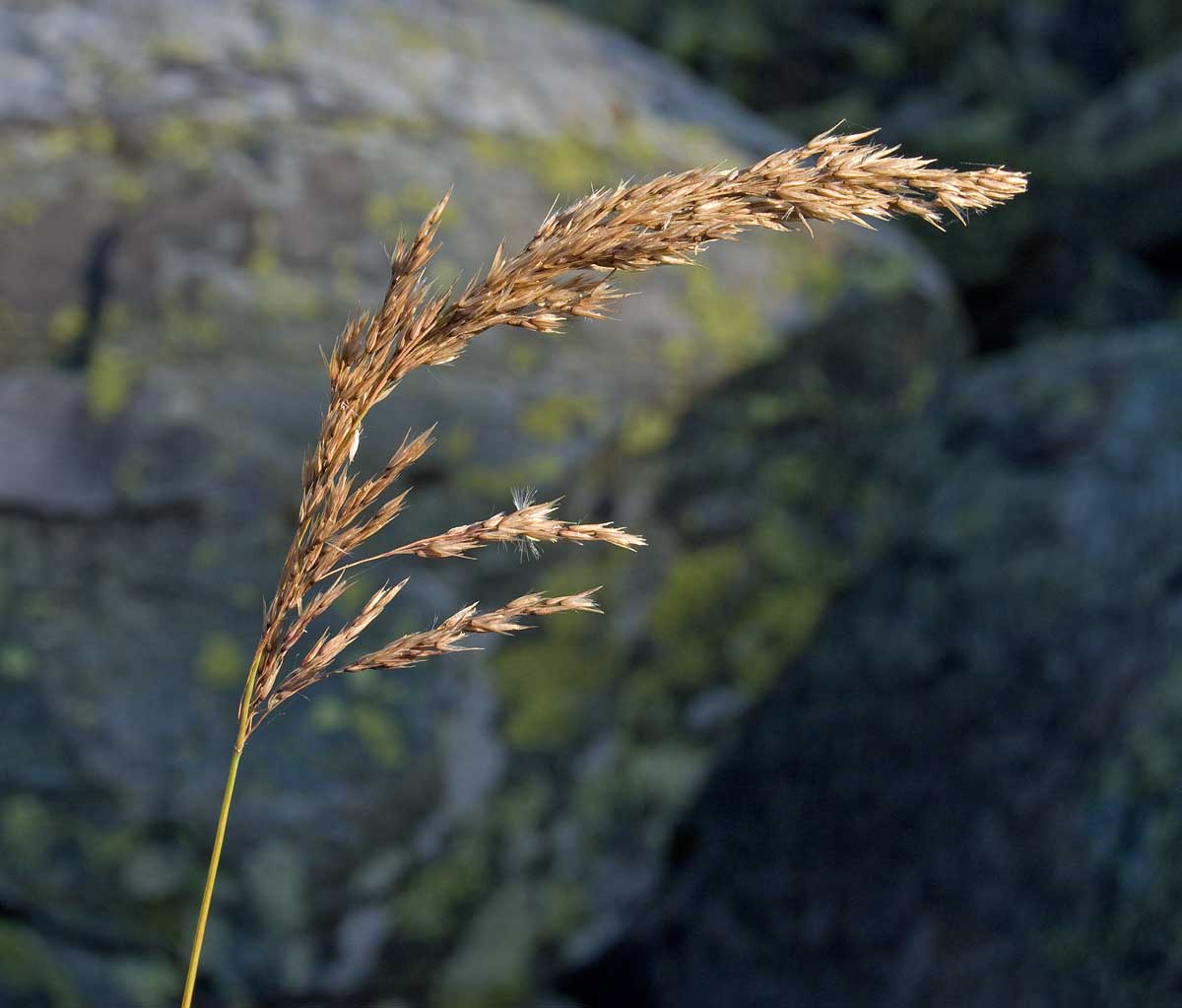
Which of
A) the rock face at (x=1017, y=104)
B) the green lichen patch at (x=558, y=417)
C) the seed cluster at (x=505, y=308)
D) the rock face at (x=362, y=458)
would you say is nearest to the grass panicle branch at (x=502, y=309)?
the seed cluster at (x=505, y=308)

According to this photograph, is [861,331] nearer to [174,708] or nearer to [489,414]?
[489,414]

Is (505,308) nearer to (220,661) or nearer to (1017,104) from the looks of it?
(220,661)

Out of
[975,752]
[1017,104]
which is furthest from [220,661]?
[1017,104]

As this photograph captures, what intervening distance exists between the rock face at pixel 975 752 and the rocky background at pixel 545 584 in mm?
12

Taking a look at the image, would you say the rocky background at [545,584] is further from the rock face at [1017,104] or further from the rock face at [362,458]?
the rock face at [1017,104]

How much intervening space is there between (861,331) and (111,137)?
212cm

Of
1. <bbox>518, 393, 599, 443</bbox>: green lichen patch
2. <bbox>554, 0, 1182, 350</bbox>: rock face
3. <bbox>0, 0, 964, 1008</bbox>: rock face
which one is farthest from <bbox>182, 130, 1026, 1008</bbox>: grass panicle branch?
<bbox>554, 0, 1182, 350</bbox>: rock face

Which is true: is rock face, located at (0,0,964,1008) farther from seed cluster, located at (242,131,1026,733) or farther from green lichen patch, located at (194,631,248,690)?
seed cluster, located at (242,131,1026,733)

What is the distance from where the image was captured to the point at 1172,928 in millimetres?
2340

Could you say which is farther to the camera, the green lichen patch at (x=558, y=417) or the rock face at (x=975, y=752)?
the green lichen patch at (x=558, y=417)

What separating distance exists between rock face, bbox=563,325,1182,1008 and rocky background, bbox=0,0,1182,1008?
0.01 meters

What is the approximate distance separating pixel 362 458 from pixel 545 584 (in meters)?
0.55

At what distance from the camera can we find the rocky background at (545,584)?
2736 millimetres

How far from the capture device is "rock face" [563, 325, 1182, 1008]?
2602 mm
